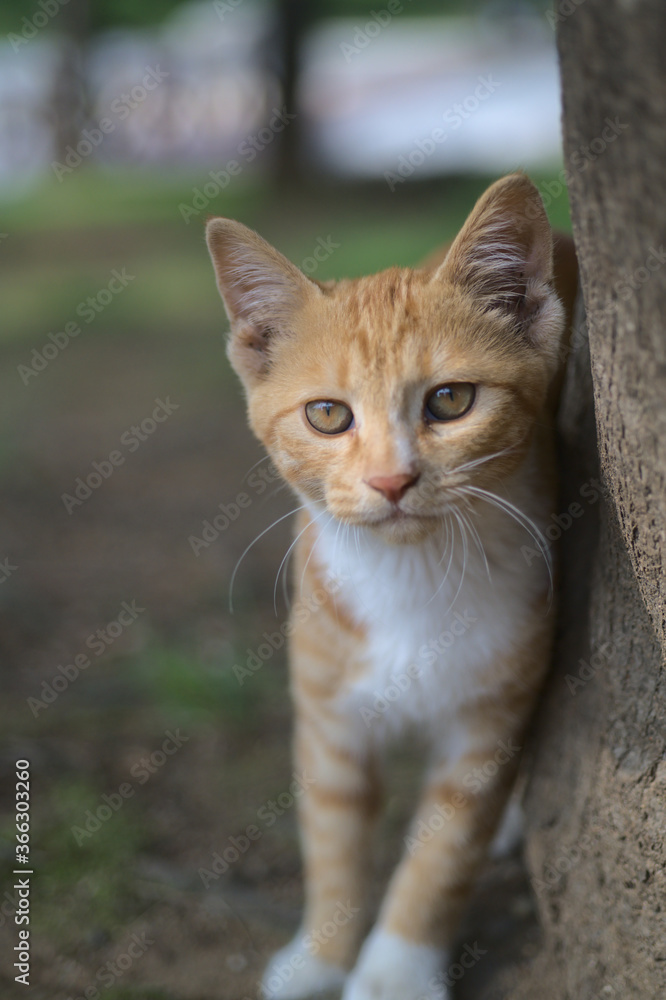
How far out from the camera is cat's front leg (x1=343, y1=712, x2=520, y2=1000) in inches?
78.0

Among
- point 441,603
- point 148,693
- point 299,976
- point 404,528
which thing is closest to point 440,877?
point 299,976

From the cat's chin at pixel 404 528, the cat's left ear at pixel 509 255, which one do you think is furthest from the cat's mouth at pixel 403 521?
the cat's left ear at pixel 509 255

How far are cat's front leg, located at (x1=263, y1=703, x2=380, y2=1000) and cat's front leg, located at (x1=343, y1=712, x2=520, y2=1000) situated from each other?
10 centimetres

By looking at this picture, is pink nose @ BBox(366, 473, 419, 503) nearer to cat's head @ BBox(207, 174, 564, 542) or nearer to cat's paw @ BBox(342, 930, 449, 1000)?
cat's head @ BBox(207, 174, 564, 542)

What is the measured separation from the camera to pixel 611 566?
5.78ft

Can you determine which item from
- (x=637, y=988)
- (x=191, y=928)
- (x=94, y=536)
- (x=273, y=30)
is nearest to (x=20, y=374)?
(x=94, y=536)

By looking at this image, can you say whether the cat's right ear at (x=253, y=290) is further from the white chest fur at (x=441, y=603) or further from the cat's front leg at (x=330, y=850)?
the cat's front leg at (x=330, y=850)

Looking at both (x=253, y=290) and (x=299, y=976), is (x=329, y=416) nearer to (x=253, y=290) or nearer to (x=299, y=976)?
(x=253, y=290)

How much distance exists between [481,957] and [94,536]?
269 centimetres

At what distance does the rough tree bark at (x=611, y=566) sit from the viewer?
123cm

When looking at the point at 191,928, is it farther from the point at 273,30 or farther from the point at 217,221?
the point at 273,30

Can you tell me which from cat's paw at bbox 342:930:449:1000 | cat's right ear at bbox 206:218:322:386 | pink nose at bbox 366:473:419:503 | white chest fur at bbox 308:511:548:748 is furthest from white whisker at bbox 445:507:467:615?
cat's paw at bbox 342:930:449:1000

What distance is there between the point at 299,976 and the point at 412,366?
143 centimetres

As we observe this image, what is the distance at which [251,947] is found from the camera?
7.45 ft
